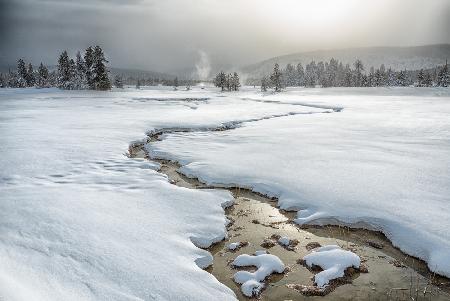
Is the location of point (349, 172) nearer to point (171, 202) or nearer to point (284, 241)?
point (284, 241)

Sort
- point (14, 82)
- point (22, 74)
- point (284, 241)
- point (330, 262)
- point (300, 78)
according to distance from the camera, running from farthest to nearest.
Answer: point (300, 78) < point (14, 82) < point (22, 74) < point (284, 241) < point (330, 262)

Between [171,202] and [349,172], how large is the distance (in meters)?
6.20

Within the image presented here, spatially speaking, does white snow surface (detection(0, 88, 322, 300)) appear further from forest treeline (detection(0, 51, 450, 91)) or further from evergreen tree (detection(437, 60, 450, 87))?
evergreen tree (detection(437, 60, 450, 87))

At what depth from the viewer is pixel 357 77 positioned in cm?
13925

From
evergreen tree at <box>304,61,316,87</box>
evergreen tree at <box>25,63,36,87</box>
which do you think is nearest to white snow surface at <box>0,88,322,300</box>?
evergreen tree at <box>25,63,36,87</box>

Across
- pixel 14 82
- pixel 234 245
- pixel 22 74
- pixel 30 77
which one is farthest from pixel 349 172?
pixel 14 82

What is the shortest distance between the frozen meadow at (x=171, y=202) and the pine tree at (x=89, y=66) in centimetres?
6189

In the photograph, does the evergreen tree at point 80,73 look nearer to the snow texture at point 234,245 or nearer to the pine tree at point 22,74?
the pine tree at point 22,74

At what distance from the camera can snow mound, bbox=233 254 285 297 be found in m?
6.54

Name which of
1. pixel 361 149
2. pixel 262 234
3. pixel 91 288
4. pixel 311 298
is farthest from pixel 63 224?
pixel 361 149

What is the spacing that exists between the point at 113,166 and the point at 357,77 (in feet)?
459

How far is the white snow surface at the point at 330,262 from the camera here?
6883mm

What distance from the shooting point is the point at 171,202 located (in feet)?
32.7

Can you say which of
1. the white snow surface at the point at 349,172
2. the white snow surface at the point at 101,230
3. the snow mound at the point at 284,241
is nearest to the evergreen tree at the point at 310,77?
the white snow surface at the point at 349,172
